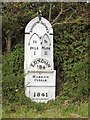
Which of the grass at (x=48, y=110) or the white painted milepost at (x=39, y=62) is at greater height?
the white painted milepost at (x=39, y=62)

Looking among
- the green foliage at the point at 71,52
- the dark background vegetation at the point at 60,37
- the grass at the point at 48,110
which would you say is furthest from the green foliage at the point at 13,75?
the green foliage at the point at 71,52

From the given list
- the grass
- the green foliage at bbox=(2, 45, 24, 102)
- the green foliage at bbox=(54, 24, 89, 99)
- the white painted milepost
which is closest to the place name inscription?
the white painted milepost

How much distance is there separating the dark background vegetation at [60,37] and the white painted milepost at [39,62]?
0.39 meters

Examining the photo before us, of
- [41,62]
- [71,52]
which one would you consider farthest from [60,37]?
[41,62]

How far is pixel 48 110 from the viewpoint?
22.4 ft

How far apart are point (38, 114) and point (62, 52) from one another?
2.52m

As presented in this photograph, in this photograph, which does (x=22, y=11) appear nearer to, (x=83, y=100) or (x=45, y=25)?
(x=45, y=25)

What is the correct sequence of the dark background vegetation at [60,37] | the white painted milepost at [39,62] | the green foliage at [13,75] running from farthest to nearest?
the dark background vegetation at [60,37]
the white painted milepost at [39,62]
the green foliage at [13,75]

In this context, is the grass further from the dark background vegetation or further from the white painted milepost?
the dark background vegetation

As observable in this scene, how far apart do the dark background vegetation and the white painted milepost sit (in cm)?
39

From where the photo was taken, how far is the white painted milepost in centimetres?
757

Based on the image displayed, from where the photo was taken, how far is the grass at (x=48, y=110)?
6.07 metres

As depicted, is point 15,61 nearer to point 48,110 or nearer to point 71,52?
point 71,52

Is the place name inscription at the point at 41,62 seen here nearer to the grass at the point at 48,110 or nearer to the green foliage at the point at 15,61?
the green foliage at the point at 15,61
